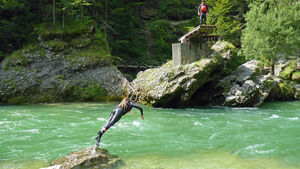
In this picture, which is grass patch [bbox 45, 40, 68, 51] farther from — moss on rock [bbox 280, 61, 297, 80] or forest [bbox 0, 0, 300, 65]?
moss on rock [bbox 280, 61, 297, 80]

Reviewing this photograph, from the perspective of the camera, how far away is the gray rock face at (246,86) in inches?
646

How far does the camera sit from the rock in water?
5.98 m

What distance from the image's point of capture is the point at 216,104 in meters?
17.6

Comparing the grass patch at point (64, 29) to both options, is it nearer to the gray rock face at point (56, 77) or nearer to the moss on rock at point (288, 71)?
the gray rock face at point (56, 77)

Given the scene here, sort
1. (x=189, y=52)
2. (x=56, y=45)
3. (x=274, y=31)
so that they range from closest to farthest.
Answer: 1. (x=189, y=52)
2. (x=56, y=45)
3. (x=274, y=31)

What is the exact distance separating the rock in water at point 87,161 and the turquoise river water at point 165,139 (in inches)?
16.4

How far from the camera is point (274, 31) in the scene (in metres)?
23.1

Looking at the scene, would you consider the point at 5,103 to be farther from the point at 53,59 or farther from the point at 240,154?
the point at 240,154

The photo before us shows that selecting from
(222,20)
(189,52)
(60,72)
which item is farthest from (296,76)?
(60,72)

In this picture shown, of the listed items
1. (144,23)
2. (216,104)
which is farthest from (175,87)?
(144,23)

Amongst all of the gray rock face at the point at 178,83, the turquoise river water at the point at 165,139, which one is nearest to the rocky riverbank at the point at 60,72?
the gray rock face at the point at 178,83

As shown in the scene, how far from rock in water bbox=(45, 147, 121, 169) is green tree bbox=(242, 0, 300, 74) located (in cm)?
2142

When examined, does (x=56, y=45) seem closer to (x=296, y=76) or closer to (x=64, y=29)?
(x=64, y=29)

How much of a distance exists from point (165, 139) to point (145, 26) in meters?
31.8
